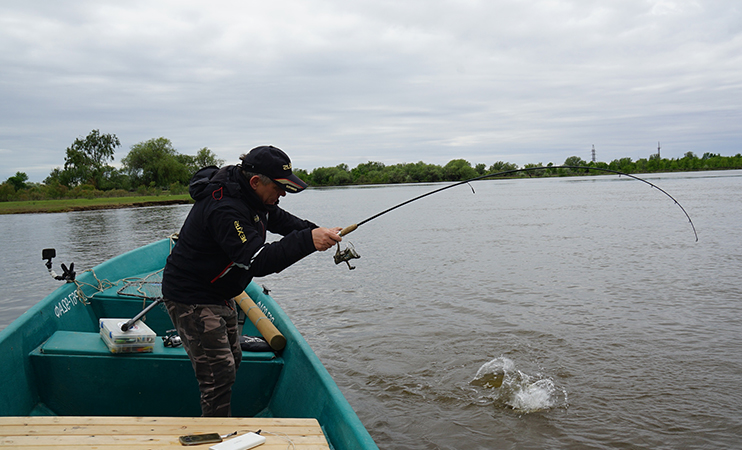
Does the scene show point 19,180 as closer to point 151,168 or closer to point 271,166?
point 151,168

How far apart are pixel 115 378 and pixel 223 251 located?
1599 millimetres

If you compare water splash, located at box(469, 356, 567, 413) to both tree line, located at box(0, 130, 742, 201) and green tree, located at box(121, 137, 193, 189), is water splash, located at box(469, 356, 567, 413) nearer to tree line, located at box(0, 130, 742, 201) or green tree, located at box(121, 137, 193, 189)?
tree line, located at box(0, 130, 742, 201)

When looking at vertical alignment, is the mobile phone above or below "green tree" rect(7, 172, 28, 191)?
below

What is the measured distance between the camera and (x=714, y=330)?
23.0ft

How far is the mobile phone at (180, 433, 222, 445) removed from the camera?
2.29 meters

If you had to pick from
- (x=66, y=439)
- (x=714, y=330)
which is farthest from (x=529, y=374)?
(x=66, y=439)

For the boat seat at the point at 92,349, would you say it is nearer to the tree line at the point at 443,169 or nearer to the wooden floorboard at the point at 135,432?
the wooden floorboard at the point at 135,432

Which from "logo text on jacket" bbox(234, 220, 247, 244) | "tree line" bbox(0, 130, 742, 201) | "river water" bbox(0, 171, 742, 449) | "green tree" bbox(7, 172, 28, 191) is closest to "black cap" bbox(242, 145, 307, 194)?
"logo text on jacket" bbox(234, 220, 247, 244)

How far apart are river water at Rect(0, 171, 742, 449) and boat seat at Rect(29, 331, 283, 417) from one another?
1826mm

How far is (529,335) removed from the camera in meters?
7.13

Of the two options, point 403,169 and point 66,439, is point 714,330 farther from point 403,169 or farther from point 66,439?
point 403,169

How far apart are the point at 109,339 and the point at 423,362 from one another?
3.78 m

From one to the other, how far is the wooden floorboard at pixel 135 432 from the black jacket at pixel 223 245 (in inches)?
26.5

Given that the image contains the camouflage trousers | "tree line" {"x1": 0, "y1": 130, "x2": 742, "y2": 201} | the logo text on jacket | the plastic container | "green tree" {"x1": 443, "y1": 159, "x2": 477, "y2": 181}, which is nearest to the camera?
the logo text on jacket
